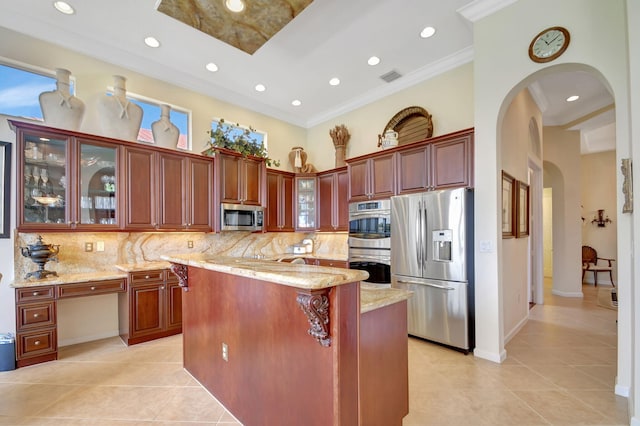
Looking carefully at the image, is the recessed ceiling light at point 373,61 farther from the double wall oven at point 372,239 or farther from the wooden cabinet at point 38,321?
the wooden cabinet at point 38,321

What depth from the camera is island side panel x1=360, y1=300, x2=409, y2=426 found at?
1540 mm

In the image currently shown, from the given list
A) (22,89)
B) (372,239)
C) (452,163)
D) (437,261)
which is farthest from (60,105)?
(437,261)

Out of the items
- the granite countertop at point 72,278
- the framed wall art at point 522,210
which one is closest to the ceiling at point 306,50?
the framed wall art at point 522,210

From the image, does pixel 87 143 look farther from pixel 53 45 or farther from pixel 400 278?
pixel 400 278

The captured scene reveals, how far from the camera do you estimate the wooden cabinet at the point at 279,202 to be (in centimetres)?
506

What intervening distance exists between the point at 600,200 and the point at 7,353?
1113 centimetres

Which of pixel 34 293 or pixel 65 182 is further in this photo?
pixel 65 182

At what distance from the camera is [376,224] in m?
3.99

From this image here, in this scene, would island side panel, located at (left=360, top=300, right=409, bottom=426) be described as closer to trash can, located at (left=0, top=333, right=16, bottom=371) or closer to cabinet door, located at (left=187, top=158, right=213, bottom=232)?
cabinet door, located at (left=187, top=158, right=213, bottom=232)

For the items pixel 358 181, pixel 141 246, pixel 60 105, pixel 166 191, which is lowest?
pixel 141 246

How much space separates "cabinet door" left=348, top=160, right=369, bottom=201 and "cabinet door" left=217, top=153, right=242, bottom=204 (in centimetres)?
178

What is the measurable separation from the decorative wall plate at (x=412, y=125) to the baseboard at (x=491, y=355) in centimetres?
277

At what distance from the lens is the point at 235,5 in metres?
2.69

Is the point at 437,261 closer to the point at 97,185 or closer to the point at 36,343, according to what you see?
the point at 97,185
